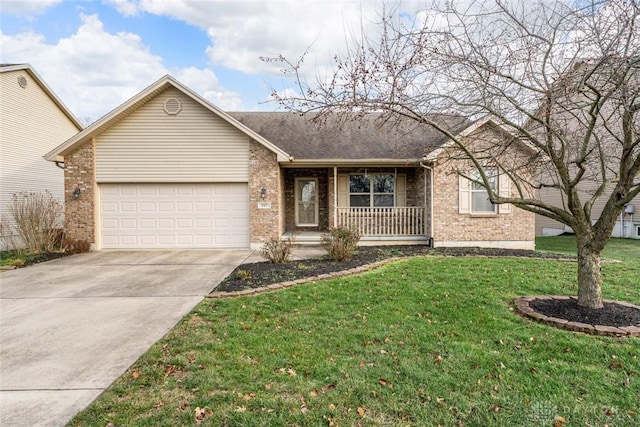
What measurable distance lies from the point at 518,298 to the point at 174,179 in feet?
34.4

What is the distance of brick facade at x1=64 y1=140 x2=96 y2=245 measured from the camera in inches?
464

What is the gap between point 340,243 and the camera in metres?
9.29

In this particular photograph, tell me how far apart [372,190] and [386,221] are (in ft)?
5.79

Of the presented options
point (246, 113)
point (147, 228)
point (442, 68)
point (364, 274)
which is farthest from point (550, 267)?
point (246, 113)

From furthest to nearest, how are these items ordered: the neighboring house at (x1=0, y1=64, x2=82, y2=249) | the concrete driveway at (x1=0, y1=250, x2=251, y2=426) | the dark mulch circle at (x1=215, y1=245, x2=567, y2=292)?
the neighboring house at (x1=0, y1=64, x2=82, y2=249), the dark mulch circle at (x1=215, y1=245, x2=567, y2=292), the concrete driveway at (x1=0, y1=250, x2=251, y2=426)

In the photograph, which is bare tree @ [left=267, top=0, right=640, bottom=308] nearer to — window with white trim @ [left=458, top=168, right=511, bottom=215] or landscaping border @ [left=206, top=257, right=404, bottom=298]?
landscaping border @ [left=206, top=257, right=404, bottom=298]

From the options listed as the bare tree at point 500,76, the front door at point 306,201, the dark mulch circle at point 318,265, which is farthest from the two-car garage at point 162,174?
the bare tree at point 500,76

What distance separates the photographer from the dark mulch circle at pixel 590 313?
180 inches

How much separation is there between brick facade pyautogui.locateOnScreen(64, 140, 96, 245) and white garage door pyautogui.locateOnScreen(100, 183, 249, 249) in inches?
13.7

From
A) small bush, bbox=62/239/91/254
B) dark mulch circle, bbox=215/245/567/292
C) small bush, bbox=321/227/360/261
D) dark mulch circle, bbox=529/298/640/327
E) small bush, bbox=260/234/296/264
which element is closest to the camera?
dark mulch circle, bbox=529/298/640/327

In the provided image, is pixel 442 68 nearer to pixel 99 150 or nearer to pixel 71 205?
pixel 99 150

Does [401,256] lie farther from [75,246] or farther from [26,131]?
[26,131]

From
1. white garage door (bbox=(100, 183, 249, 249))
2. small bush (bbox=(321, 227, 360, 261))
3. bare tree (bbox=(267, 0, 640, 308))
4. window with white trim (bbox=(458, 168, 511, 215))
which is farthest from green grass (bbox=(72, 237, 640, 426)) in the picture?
white garage door (bbox=(100, 183, 249, 249))

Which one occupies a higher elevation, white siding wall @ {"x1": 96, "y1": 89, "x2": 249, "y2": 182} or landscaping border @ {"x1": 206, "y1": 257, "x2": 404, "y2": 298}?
white siding wall @ {"x1": 96, "y1": 89, "x2": 249, "y2": 182}
